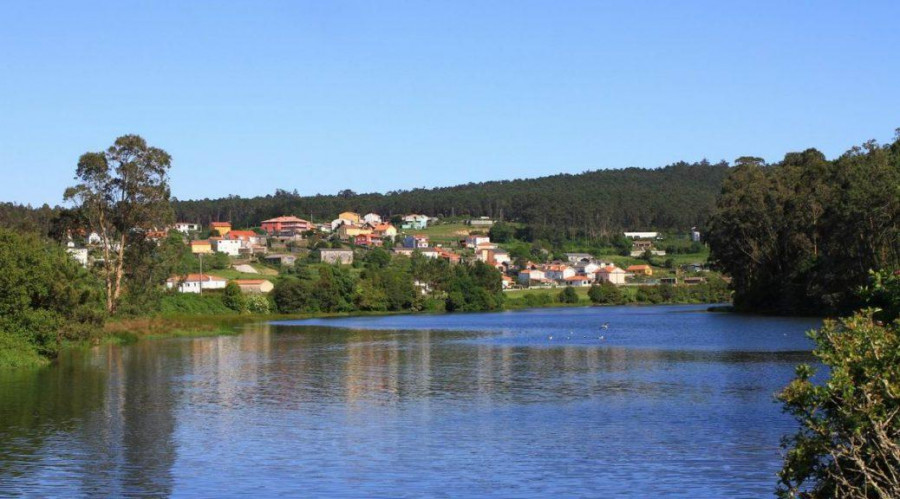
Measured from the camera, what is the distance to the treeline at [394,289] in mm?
123562

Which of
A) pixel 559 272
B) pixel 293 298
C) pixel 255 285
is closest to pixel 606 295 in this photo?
pixel 559 272

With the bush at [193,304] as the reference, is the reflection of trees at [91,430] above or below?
below

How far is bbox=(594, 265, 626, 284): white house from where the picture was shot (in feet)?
580

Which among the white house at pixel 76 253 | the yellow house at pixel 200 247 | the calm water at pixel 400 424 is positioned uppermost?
the yellow house at pixel 200 247

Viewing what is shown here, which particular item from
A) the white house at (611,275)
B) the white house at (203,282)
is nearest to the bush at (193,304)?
the white house at (203,282)

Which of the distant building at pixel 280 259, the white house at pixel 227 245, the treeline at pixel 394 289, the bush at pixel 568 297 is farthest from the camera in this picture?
the white house at pixel 227 245

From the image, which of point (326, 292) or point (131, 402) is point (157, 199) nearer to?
point (131, 402)

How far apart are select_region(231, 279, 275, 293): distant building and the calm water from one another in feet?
252

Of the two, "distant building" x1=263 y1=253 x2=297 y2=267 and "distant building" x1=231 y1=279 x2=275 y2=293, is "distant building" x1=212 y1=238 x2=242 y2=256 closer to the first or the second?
"distant building" x1=263 y1=253 x2=297 y2=267

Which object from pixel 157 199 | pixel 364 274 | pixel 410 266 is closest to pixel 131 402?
pixel 157 199

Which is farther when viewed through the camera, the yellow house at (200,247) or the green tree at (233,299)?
the yellow house at (200,247)

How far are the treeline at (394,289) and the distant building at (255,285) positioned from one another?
86.9 inches

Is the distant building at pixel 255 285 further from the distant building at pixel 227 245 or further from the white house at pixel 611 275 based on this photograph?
the white house at pixel 611 275

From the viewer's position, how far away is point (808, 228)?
91062 mm
